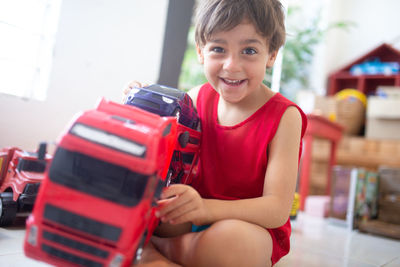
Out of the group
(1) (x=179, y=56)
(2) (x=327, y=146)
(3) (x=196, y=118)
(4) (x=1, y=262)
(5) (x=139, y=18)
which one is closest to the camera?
(4) (x=1, y=262)

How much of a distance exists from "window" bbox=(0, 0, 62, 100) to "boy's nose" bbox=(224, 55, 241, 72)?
2.46 ft

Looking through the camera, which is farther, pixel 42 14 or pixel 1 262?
pixel 42 14

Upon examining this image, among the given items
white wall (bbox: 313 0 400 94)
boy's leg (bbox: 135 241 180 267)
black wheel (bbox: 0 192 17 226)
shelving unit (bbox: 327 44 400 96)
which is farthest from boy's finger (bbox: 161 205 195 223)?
shelving unit (bbox: 327 44 400 96)

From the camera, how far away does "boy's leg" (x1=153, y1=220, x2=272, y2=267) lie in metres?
0.69

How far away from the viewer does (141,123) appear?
1.85ft

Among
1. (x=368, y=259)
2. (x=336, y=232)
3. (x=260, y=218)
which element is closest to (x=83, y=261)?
(x=260, y=218)

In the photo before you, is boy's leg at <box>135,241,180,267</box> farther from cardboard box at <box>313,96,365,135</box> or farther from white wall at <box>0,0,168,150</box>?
cardboard box at <box>313,96,365,135</box>

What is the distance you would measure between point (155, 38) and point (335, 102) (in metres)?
2.37

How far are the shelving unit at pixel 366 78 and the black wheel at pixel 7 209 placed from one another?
3.80 meters

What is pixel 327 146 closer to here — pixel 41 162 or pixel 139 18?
pixel 139 18

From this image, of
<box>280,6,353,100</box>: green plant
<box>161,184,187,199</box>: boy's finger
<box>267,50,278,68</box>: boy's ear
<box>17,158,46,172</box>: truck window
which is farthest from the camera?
<box>280,6,353,100</box>: green plant

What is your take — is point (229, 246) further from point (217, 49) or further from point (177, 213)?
point (217, 49)

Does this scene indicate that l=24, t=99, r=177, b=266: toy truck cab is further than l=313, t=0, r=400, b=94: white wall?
No

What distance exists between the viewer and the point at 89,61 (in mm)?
1410
